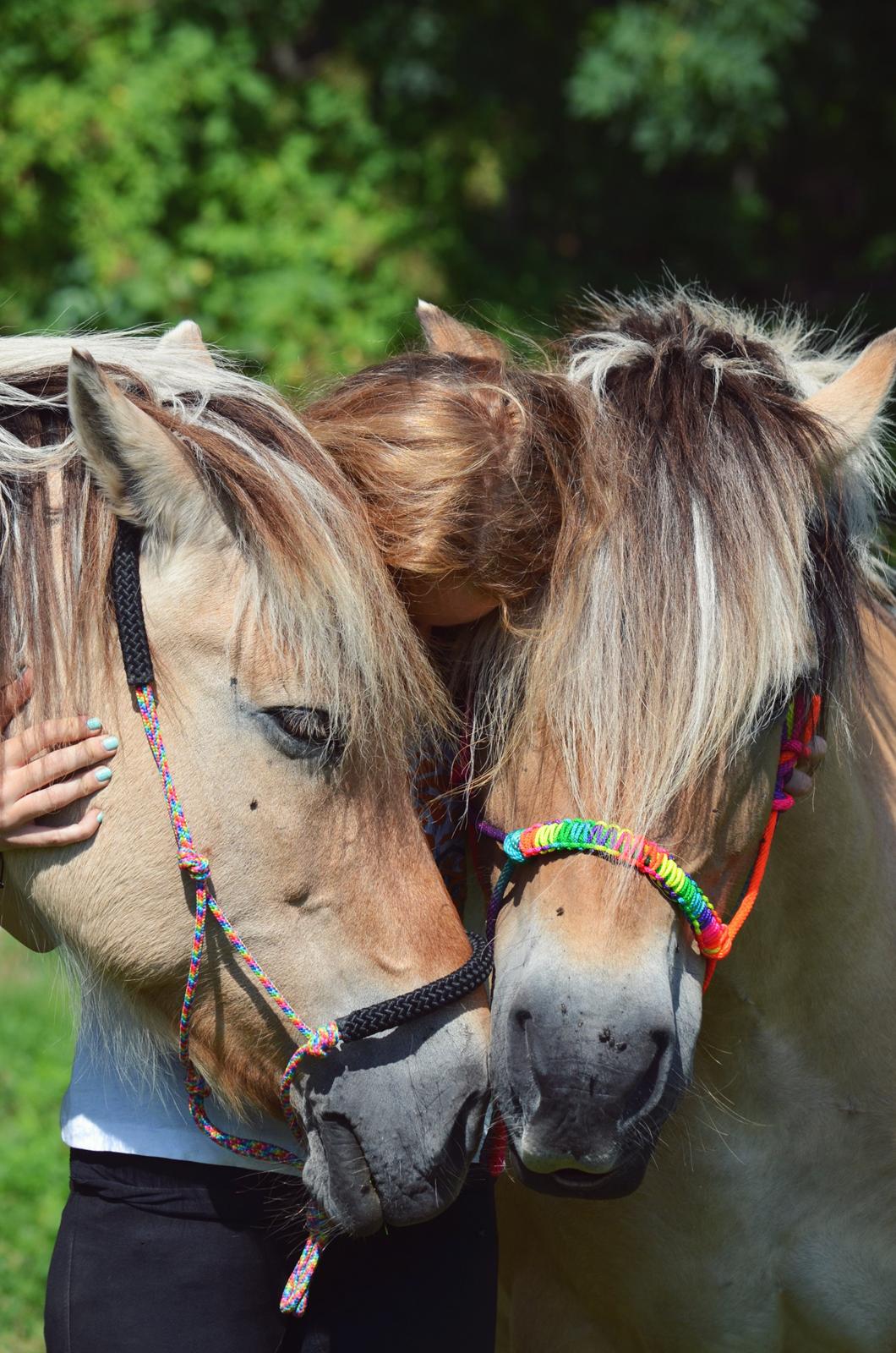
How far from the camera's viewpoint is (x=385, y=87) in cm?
830

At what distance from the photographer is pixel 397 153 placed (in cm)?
828

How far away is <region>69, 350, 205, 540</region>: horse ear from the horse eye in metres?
0.27

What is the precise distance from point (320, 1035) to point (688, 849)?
542 millimetres

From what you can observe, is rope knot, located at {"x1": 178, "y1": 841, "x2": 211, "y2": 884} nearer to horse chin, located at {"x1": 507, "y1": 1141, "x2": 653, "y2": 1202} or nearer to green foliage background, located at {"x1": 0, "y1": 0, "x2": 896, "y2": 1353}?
horse chin, located at {"x1": 507, "y1": 1141, "x2": 653, "y2": 1202}

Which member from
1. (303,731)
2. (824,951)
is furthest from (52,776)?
(824,951)

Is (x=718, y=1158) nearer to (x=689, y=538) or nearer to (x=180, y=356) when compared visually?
(x=689, y=538)

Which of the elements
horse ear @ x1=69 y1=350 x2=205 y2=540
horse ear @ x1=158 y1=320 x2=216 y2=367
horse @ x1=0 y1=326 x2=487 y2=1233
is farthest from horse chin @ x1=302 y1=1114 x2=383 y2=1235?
horse ear @ x1=158 y1=320 x2=216 y2=367

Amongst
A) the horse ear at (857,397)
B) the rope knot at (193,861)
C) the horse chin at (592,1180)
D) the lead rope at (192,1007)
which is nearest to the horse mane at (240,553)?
the lead rope at (192,1007)

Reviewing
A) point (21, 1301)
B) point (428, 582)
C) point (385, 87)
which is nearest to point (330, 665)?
point (428, 582)

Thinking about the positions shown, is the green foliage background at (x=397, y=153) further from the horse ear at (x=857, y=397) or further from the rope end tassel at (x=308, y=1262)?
the horse ear at (x=857, y=397)

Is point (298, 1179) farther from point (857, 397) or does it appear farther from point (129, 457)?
point (857, 397)

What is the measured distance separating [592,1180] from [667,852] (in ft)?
1.42

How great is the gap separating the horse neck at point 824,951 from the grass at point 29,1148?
1.07 meters

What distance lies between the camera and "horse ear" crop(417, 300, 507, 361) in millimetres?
2203
